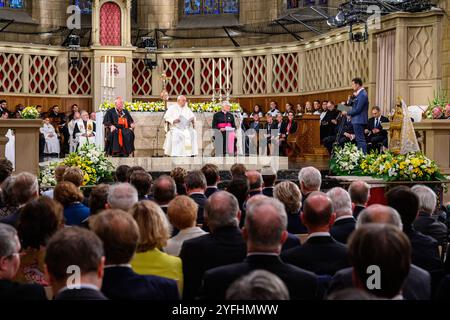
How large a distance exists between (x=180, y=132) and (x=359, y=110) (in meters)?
3.75

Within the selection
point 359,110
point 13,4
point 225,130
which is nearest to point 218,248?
point 359,110

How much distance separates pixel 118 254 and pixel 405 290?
117cm

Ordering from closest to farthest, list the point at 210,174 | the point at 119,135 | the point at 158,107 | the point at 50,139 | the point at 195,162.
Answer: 1. the point at 210,174
2. the point at 195,162
3. the point at 119,135
4. the point at 158,107
5. the point at 50,139

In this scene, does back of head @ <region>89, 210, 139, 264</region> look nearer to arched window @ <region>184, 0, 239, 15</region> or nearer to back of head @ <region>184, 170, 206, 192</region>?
back of head @ <region>184, 170, 206, 192</region>

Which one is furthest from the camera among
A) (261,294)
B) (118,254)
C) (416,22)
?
(416,22)

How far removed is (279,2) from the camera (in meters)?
20.9

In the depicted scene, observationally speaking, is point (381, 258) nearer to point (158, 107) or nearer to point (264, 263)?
point (264, 263)

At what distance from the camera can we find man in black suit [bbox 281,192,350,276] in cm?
391

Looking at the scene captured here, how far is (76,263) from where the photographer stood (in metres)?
2.74

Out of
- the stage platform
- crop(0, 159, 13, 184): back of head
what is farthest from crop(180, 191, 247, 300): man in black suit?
the stage platform

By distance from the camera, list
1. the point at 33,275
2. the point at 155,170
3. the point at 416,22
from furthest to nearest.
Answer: the point at 416,22 → the point at 155,170 → the point at 33,275

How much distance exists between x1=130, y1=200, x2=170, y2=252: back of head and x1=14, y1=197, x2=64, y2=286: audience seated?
1.35 ft
